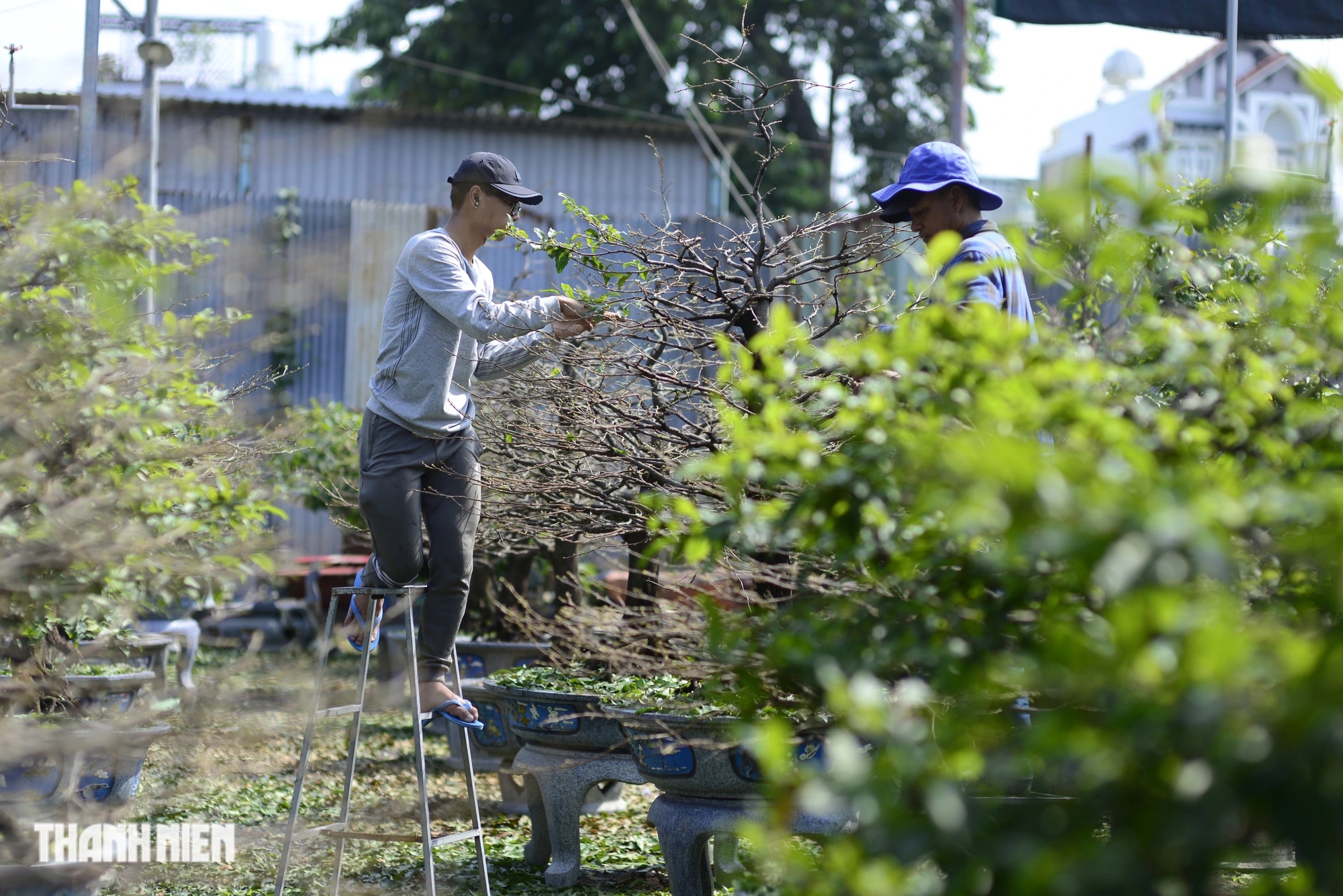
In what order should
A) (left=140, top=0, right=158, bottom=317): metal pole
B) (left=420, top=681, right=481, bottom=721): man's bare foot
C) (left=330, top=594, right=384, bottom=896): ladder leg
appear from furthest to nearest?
(left=140, top=0, right=158, bottom=317): metal pole, (left=420, top=681, right=481, bottom=721): man's bare foot, (left=330, top=594, right=384, bottom=896): ladder leg

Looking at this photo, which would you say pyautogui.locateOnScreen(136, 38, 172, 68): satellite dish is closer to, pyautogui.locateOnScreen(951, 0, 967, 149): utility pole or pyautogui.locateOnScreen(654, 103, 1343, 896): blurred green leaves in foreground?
pyautogui.locateOnScreen(951, 0, 967, 149): utility pole

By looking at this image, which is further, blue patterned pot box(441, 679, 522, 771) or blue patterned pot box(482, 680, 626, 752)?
blue patterned pot box(441, 679, 522, 771)

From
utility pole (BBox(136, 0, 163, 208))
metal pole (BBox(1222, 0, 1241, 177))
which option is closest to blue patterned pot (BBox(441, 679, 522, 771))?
metal pole (BBox(1222, 0, 1241, 177))

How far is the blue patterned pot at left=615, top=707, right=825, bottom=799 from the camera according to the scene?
3199 mm

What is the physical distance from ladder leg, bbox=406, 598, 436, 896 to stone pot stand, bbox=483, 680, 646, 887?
47cm

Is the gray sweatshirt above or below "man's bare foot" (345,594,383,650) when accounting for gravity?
above

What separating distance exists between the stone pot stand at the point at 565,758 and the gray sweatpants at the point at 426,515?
37cm

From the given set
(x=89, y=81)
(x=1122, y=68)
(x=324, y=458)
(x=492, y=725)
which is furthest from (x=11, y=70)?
(x=1122, y=68)

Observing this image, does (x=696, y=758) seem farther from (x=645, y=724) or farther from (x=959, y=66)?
(x=959, y=66)

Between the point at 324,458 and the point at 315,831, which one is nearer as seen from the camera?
the point at 315,831

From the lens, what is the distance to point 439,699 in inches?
159

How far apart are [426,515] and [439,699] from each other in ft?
2.01

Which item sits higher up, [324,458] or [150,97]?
[150,97]

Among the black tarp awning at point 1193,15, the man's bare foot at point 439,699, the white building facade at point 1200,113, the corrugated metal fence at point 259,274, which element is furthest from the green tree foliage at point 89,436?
the white building facade at point 1200,113
